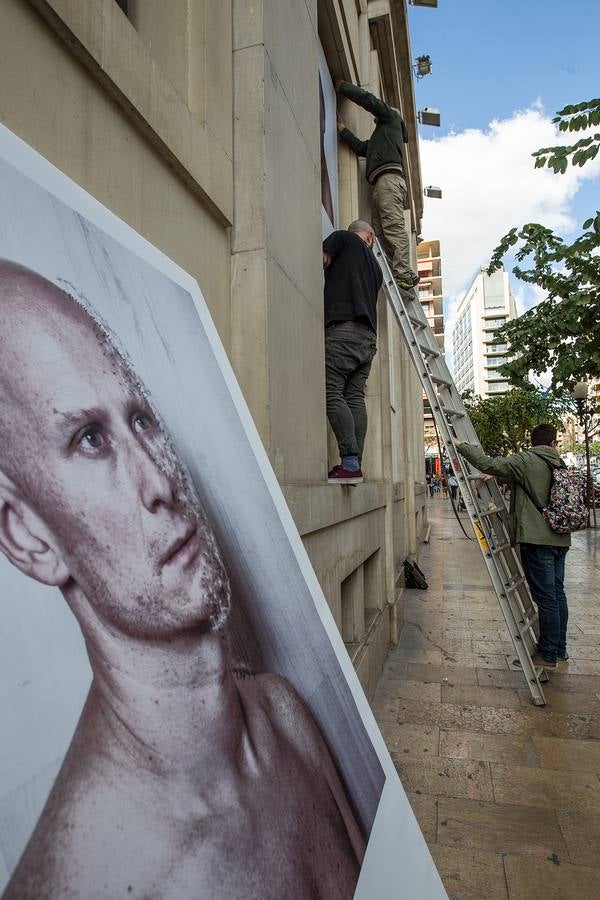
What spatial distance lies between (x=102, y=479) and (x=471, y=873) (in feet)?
8.78

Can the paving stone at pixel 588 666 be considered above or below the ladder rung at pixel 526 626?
below

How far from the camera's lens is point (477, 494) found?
5.33 m

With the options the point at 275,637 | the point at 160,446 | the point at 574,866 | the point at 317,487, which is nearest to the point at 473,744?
the point at 574,866

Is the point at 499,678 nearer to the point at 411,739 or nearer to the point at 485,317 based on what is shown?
the point at 411,739

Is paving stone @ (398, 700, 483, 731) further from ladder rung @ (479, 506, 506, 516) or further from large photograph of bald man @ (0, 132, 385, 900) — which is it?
large photograph of bald man @ (0, 132, 385, 900)

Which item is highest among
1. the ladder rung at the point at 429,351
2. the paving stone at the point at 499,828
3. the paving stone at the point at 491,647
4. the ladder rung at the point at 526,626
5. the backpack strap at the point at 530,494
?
the ladder rung at the point at 429,351

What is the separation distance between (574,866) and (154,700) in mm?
2712

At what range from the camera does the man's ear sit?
794 millimetres

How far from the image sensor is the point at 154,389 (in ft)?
4.14

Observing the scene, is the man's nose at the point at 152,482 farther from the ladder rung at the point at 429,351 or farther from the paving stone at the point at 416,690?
the ladder rung at the point at 429,351

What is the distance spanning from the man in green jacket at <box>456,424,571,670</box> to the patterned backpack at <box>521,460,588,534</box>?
4 cm

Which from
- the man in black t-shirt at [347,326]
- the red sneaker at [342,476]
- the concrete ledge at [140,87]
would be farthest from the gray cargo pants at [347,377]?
the concrete ledge at [140,87]

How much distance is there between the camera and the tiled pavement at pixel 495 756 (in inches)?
106

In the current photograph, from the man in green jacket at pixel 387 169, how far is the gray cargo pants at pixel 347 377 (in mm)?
2342
